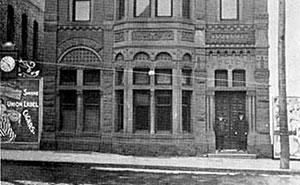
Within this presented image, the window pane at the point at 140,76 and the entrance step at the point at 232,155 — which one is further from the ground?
the window pane at the point at 140,76

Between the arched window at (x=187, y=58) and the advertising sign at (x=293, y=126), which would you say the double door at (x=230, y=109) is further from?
the arched window at (x=187, y=58)

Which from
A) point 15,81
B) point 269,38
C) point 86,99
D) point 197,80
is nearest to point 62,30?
point 86,99

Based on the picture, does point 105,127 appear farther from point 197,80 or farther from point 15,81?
point 15,81

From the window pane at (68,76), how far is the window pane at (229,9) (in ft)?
14.6

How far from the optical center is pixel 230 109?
1317cm

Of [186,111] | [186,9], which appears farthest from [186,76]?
[186,9]

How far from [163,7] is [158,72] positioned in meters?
1.76

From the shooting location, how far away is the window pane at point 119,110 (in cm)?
1295

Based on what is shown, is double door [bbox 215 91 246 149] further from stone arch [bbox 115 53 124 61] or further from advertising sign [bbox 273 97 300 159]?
stone arch [bbox 115 53 124 61]

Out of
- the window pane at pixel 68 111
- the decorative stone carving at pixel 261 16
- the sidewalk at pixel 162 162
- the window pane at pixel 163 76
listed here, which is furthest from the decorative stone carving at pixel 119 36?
the decorative stone carving at pixel 261 16

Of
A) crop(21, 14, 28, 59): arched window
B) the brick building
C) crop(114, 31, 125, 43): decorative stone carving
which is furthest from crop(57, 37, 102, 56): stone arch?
crop(21, 14, 28, 59): arched window

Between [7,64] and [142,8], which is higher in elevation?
[142,8]

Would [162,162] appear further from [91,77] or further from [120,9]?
[120,9]

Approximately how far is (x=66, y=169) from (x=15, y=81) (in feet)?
7.85
